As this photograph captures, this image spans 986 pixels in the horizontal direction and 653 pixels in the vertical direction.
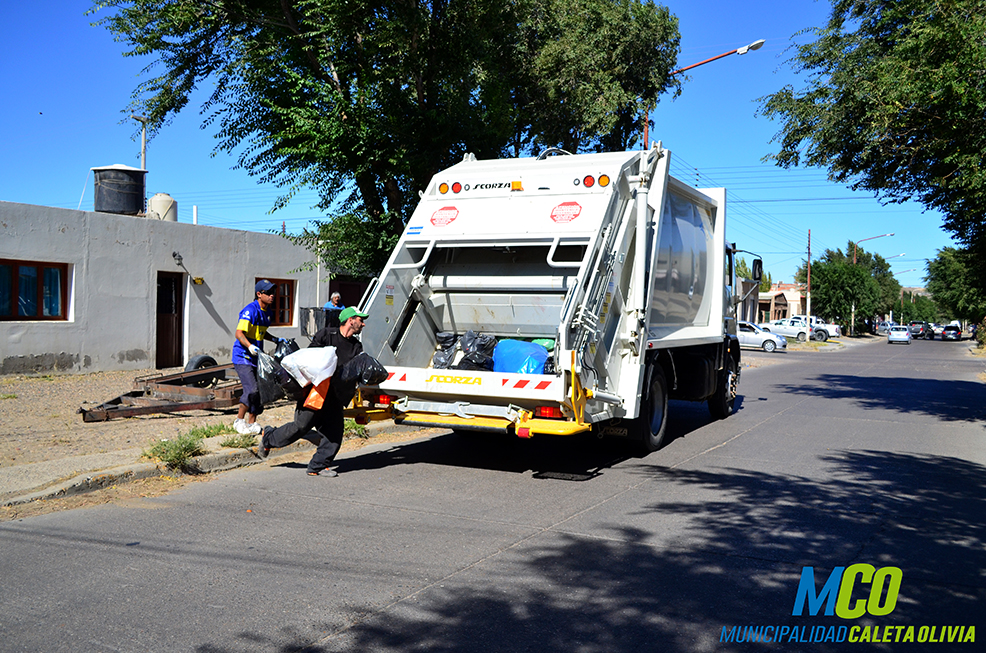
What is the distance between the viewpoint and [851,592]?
4.39 meters

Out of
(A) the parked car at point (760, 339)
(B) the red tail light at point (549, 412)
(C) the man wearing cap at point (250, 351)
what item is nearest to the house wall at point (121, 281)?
(C) the man wearing cap at point (250, 351)

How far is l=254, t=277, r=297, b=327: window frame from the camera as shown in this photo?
1894 cm

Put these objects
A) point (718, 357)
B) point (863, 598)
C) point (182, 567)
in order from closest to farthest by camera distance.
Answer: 1. point (863, 598)
2. point (182, 567)
3. point (718, 357)

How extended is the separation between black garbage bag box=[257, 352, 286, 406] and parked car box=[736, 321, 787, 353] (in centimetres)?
3248

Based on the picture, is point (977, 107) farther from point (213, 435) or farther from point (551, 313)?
point (213, 435)

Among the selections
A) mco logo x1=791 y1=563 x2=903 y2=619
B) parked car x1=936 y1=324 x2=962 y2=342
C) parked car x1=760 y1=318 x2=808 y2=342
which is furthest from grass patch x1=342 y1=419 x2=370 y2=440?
parked car x1=936 y1=324 x2=962 y2=342

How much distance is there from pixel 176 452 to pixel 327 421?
1353 millimetres

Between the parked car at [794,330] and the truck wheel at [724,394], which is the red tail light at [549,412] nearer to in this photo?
the truck wheel at [724,394]

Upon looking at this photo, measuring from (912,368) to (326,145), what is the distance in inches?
912

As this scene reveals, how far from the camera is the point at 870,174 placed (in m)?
13.1

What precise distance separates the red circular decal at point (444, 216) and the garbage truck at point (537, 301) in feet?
0.05

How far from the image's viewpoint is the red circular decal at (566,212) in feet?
25.2

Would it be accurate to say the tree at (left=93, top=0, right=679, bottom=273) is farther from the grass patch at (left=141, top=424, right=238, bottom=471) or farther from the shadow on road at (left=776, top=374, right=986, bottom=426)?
the shadow on road at (left=776, top=374, right=986, bottom=426)

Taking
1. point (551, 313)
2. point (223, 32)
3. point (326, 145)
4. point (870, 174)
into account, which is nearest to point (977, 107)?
point (870, 174)
